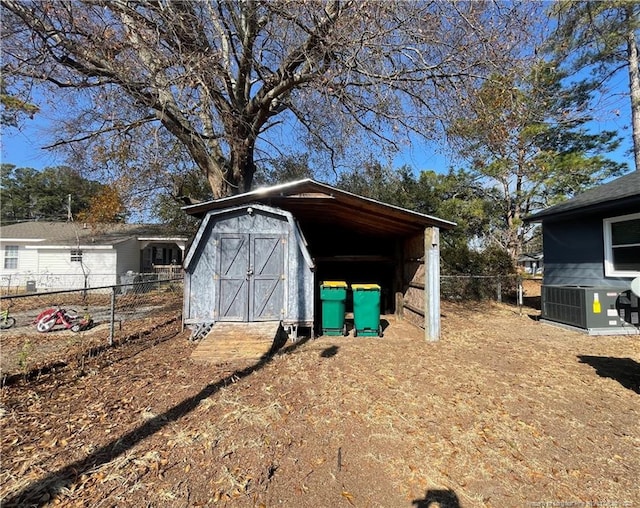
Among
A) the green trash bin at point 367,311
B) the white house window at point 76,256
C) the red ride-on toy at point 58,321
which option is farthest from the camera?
the white house window at point 76,256

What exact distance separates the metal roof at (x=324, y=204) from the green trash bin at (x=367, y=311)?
175 centimetres

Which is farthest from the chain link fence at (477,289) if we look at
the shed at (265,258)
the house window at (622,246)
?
the shed at (265,258)

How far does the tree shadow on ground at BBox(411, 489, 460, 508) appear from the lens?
7.80 feet

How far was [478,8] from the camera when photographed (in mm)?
6301

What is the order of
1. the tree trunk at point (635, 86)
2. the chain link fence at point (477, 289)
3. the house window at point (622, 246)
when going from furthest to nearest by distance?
the chain link fence at point (477, 289) < the tree trunk at point (635, 86) < the house window at point (622, 246)

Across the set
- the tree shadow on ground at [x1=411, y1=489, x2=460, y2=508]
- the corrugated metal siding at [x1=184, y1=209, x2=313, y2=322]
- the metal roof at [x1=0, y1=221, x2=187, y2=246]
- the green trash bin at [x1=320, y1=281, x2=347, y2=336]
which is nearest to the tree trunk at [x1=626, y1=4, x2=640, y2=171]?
the green trash bin at [x1=320, y1=281, x2=347, y2=336]

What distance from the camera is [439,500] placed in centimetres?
243

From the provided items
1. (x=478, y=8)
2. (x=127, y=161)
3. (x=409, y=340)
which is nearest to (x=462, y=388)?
(x=409, y=340)

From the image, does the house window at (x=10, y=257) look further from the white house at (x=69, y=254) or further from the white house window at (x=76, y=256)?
the white house window at (x=76, y=256)

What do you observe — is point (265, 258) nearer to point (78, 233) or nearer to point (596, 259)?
Result: point (596, 259)

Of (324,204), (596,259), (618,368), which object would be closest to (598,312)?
(596,259)

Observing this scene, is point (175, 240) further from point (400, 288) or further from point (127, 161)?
point (400, 288)

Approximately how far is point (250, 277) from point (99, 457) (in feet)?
15.6

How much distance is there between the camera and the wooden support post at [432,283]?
23.1 ft
